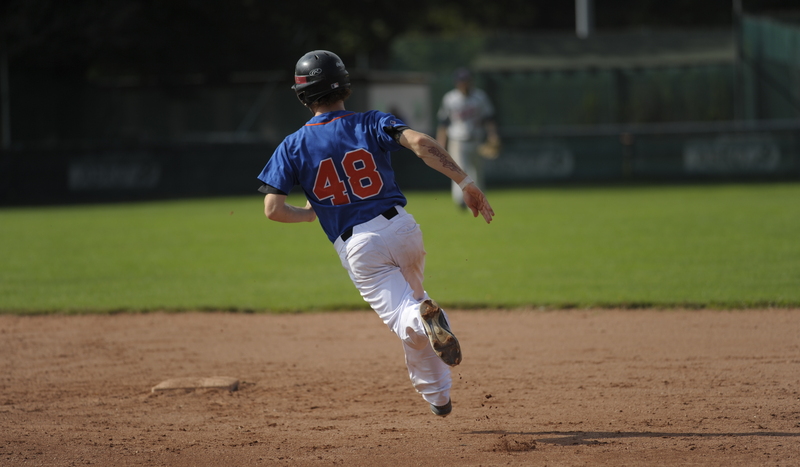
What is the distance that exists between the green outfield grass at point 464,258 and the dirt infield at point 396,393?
2.21 ft

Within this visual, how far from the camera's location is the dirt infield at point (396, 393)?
13.5 ft

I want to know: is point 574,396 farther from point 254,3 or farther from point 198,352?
point 254,3

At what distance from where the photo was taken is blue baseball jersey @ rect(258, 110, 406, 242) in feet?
14.0

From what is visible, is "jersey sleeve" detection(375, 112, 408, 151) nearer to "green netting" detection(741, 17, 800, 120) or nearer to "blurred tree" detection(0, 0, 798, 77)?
"blurred tree" detection(0, 0, 798, 77)

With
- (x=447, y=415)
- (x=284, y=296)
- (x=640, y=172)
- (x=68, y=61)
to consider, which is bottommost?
(x=640, y=172)

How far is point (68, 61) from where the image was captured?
81.8ft

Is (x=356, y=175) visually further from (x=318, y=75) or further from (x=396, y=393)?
→ (x=396, y=393)

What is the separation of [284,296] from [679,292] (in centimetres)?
397

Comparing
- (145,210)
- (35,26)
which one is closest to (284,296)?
(145,210)

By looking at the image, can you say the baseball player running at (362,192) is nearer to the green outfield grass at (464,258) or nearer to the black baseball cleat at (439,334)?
the black baseball cleat at (439,334)

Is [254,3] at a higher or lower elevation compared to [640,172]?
higher

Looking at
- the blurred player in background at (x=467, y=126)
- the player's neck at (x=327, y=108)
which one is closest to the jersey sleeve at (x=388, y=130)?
the player's neck at (x=327, y=108)

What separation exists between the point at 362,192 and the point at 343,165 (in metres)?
0.17

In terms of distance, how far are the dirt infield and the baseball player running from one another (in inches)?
24.7
